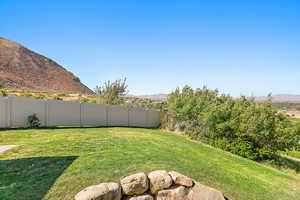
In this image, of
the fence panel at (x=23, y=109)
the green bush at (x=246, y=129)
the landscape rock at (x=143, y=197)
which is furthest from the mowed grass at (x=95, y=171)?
the fence panel at (x=23, y=109)

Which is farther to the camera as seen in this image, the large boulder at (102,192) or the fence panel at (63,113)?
the fence panel at (63,113)

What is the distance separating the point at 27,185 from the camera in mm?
3314

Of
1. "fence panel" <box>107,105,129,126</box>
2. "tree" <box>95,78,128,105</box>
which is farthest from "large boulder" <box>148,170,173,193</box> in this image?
"tree" <box>95,78,128,105</box>

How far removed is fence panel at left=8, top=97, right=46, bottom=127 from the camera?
975cm

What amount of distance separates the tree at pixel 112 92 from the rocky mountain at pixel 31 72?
102ft

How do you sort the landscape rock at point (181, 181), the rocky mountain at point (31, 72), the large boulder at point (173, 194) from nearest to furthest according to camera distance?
1. the large boulder at point (173, 194)
2. the landscape rock at point (181, 181)
3. the rocky mountain at point (31, 72)

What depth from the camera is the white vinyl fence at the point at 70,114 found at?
31.8 feet

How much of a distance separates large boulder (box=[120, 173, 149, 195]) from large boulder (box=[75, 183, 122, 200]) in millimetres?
148

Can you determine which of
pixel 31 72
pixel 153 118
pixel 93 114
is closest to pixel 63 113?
pixel 93 114

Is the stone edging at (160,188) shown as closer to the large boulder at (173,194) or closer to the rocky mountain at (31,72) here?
the large boulder at (173,194)

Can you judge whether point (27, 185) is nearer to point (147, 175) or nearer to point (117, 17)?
point (147, 175)

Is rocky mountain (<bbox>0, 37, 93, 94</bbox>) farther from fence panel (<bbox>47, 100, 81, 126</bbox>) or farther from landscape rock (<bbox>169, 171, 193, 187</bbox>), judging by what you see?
landscape rock (<bbox>169, 171, 193, 187</bbox>)

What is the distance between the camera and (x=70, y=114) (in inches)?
460

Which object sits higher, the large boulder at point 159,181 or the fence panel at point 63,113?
the fence panel at point 63,113
